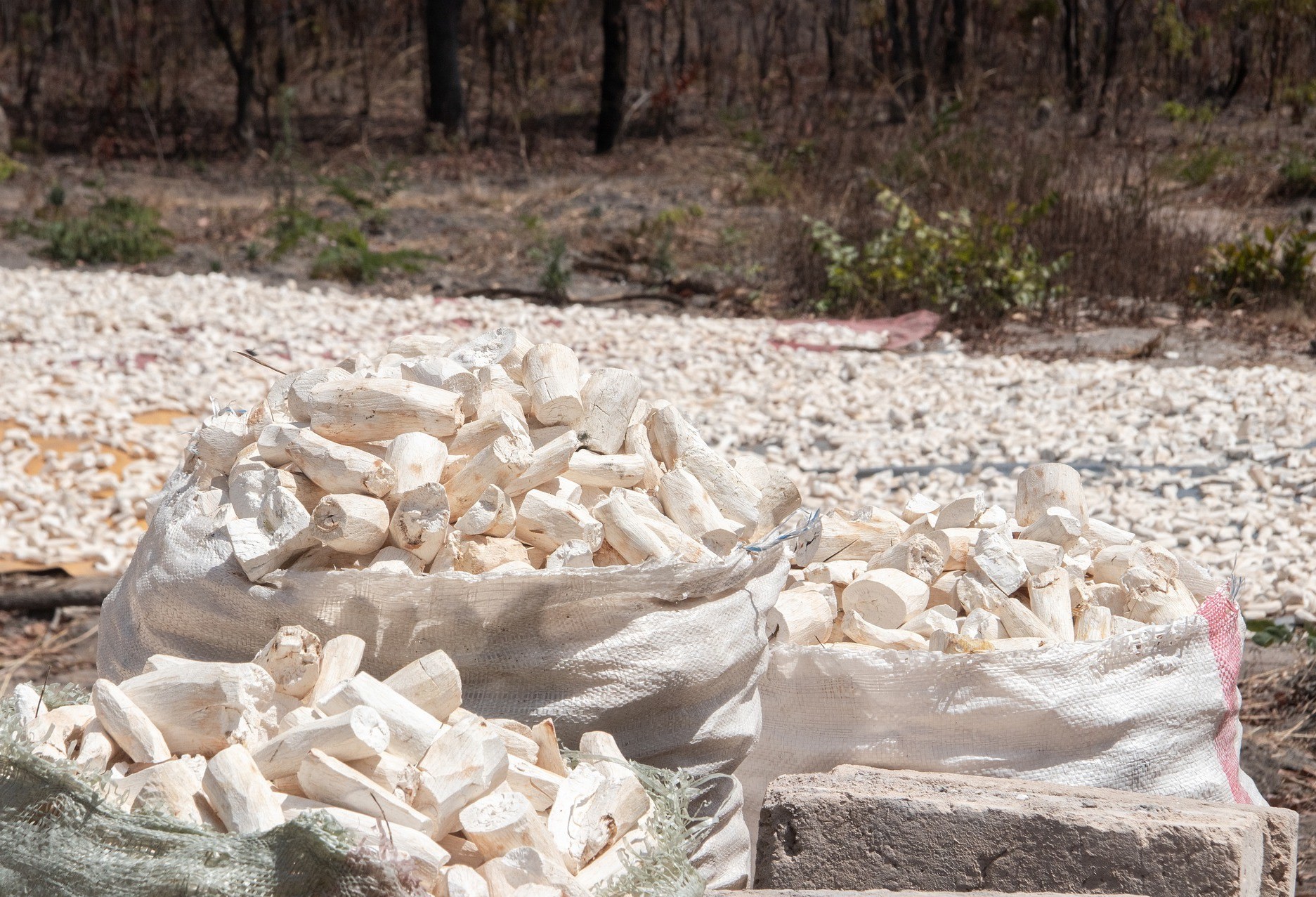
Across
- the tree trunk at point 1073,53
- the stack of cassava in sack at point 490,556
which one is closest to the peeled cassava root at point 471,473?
the stack of cassava in sack at point 490,556

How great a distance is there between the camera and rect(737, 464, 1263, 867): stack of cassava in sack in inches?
76.9

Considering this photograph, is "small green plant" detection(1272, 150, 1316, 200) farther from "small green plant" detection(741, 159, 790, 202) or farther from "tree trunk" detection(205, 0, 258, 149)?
"tree trunk" detection(205, 0, 258, 149)

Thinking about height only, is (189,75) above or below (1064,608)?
above

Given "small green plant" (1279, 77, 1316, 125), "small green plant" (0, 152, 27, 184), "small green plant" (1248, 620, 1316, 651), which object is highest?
"small green plant" (1279, 77, 1316, 125)

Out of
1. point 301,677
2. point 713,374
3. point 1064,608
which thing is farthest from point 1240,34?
point 301,677

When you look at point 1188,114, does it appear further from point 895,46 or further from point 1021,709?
point 1021,709

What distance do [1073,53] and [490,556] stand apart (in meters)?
13.5

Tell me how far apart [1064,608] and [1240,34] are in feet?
45.0

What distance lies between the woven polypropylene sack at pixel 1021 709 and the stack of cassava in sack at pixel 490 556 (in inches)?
5.6

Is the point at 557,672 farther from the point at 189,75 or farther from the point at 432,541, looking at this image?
the point at 189,75

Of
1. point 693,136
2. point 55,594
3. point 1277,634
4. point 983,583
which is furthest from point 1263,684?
point 693,136

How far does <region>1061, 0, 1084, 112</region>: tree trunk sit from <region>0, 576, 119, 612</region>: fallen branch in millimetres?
12014

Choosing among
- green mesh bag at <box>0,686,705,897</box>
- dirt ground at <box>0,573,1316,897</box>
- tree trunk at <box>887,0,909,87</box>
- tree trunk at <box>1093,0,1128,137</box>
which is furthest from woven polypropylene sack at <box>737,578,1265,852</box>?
tree trunk at <box>887,0,909,87</box>

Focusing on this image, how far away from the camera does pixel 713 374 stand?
5691 millimetres
